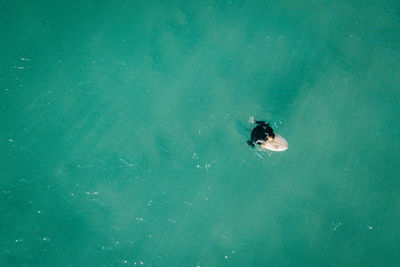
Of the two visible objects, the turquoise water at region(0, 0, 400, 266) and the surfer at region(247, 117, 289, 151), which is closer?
the turquoise water at region(0, 0, 400, 266)

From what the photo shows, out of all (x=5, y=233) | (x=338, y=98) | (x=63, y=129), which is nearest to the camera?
(x=5, y=233)

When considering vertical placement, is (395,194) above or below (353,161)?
below

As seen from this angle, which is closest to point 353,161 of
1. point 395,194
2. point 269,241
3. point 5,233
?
point 395,194

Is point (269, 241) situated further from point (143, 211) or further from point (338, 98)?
point (338, 98)

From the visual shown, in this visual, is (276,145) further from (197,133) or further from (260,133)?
(197,133)

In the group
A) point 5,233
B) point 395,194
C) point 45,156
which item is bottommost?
point 5,233
